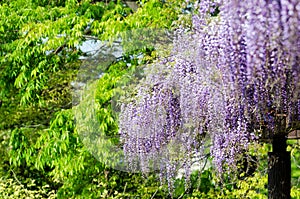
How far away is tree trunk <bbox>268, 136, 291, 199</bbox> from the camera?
4.05 meters

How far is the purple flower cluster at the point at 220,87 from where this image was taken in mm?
2059

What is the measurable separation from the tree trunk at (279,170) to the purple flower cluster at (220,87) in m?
0.59

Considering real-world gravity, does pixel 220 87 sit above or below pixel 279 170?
above

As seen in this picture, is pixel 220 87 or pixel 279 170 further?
pixel 279 170

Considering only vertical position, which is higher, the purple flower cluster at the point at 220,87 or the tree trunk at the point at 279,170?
the purple flower cluster at the point at 220,87

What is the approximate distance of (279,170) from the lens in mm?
4078

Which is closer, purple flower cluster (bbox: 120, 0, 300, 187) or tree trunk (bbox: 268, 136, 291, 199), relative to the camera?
purple flower cluster (bbox: 120, 0, 300, 187)

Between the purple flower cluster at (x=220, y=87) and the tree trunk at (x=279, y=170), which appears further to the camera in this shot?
the tree trunk at (x=279, y=170)

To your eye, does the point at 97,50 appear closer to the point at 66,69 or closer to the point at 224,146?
the point at 66,69

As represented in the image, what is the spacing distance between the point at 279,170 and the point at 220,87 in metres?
1.49

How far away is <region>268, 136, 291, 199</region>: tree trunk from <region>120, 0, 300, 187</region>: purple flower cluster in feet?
1.94

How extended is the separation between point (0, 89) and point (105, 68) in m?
2.39

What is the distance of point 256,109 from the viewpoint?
283 cm

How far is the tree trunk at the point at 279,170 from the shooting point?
4051mm
